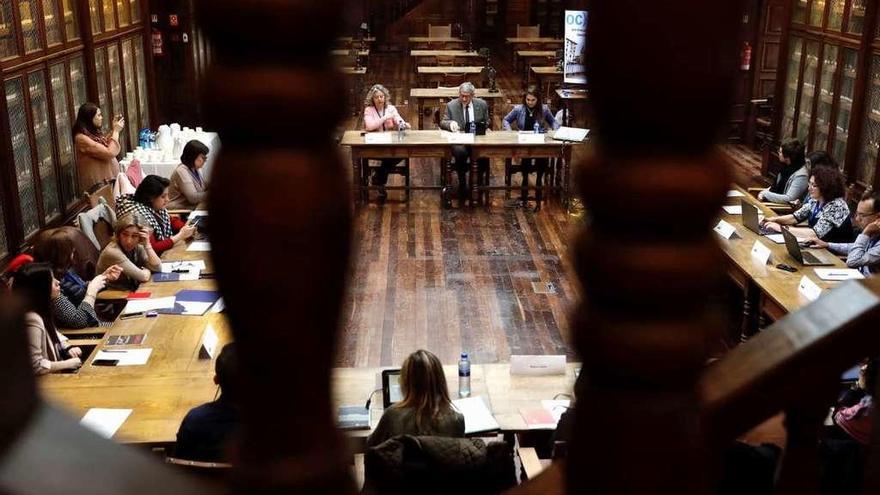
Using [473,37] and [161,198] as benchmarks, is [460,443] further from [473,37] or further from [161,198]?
[473,37]

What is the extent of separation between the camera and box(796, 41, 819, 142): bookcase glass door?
9.77 meters

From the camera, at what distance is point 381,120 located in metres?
9.82

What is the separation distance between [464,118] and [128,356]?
6.25 meters

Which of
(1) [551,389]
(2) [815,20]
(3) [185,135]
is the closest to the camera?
(1) [551,389]

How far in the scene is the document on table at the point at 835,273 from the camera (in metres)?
5.33

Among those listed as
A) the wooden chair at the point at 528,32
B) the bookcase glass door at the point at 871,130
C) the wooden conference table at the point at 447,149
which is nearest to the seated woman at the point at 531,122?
the wooden conference table at the point at 447,149

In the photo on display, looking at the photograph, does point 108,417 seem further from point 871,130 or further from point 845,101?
point 845,101

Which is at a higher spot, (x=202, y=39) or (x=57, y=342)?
(x=202, y=39)

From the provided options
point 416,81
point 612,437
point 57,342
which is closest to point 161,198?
point 57,342

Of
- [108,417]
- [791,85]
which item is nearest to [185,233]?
[108,417]

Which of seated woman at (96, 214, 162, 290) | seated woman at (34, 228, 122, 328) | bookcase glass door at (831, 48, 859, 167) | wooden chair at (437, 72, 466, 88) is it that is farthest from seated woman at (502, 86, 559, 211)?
wooden chair at (437, 72, 466, 88)

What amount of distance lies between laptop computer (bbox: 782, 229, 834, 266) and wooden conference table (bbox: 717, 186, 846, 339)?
0.04 meters

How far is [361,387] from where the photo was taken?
13.6 feet

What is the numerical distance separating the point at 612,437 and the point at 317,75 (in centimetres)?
30
